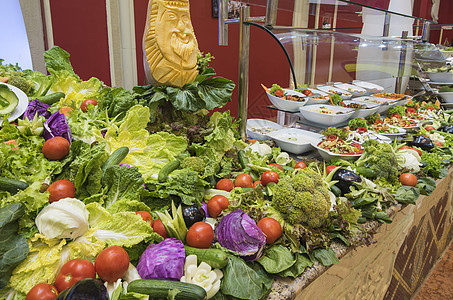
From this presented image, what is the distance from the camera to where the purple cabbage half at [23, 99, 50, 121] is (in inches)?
57.2

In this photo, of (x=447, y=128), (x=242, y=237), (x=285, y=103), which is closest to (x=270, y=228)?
(x=242, y=237)

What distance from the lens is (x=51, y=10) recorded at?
3.19 meters

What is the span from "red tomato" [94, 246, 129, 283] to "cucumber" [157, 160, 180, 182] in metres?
0.44

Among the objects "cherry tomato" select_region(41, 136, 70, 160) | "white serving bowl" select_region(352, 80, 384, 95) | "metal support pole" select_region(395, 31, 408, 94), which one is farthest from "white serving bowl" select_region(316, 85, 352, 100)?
"cherry tomato" select_region(41, 136, 70, 160)

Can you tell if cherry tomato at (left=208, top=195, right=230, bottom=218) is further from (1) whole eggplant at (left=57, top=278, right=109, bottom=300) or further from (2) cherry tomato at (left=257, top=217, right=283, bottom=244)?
(1) whole eggplant at (left=57, top=278, right=109, bottom=300)

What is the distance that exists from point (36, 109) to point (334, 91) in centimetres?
236

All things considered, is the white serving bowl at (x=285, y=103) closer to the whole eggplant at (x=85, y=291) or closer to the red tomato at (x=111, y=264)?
the red tomato at (x=111, y=264)

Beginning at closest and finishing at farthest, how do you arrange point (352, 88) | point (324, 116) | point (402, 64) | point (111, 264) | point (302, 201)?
point (111, 264) → point (302, 201) → point (324, 116) → point (352, 88) → point (402, 64)

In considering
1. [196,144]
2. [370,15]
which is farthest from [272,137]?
[370,15]

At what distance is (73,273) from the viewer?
2.94ft

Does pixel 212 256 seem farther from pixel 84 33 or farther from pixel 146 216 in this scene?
pixel 84 33

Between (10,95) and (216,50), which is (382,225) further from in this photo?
(216,50)

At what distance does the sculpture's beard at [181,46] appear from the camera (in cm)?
161

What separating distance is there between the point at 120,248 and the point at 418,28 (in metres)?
4.31
